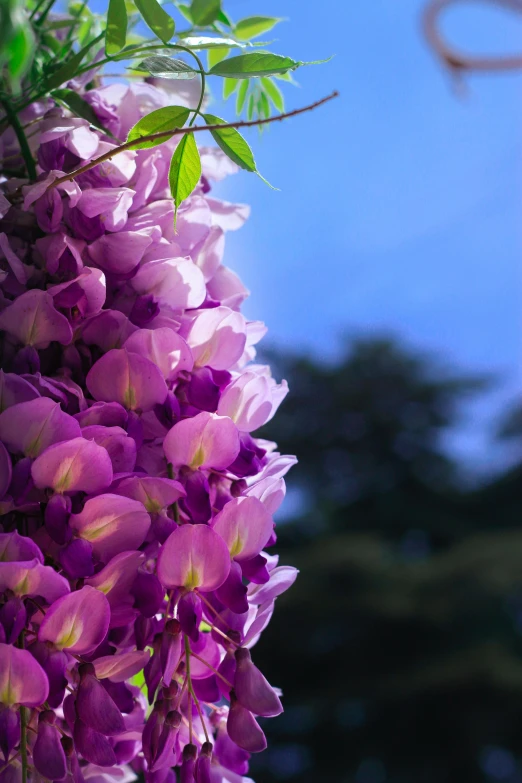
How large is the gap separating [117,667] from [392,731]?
6423 millimetres

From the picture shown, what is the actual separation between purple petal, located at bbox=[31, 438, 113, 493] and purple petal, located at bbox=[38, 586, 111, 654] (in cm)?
3

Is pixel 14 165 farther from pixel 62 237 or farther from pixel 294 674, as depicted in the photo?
pixel 294 674

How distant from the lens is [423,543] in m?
7.79

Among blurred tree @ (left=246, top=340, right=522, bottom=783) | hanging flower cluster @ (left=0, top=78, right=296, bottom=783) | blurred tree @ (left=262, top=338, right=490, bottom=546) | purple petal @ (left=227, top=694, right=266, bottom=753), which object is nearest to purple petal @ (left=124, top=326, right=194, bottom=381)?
hanging flower cluster @ (left=0, top=78, right=296, bottom=783)

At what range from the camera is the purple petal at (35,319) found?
0.85 feet

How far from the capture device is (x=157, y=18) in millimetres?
271

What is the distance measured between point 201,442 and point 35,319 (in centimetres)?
6

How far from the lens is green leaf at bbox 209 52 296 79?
0.25m

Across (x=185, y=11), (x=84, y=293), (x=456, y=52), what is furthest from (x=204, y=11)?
(x=456, y=52)

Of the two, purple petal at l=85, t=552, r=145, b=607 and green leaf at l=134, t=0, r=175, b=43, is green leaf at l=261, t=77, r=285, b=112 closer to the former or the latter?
green leaf at l=134, t=0, r=175, b=43

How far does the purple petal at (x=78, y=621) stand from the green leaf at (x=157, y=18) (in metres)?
0.17

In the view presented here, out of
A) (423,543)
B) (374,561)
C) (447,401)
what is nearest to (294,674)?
(374,561)

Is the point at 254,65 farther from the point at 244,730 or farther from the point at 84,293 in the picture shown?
the point at 244,730

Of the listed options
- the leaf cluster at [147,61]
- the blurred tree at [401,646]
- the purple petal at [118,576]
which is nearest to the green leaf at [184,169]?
the leaf cluster at [147,61]
